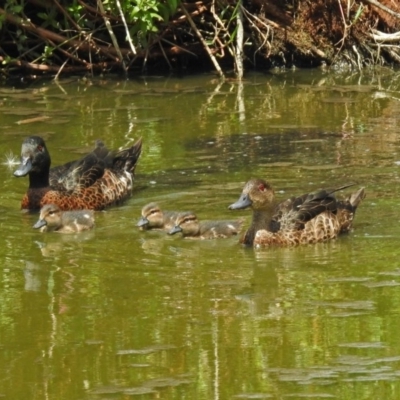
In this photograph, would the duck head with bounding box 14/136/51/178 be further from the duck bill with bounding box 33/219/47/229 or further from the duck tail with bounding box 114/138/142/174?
the duck bill with bounding box 33/219/47/229

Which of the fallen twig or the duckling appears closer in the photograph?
the duckling

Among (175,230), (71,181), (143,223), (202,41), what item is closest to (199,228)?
(175,230)

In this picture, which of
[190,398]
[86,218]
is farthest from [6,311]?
[86,218]

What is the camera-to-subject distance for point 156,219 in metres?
8.64

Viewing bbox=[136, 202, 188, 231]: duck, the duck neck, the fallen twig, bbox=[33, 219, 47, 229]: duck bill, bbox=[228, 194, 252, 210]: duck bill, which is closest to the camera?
bbox=[228, 194, 252, 210]: duck bill

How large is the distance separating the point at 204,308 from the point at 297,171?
375 centimetres

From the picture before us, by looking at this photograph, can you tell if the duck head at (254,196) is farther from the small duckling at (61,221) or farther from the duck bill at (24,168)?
the duck bill at (24,168)

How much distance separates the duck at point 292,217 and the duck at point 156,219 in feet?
1.48

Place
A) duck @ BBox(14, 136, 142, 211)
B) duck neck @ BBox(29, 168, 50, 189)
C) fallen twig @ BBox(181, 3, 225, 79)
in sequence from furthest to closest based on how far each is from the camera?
1. fallen twig @ BBox(181, 3, 225, 79)
2. duck neck @ BBox(29, 168, 50, 189)
3. duck @ BBox(14, 136, 142, 211)

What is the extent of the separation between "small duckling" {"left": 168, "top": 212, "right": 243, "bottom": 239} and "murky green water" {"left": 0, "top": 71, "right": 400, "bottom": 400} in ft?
0.29

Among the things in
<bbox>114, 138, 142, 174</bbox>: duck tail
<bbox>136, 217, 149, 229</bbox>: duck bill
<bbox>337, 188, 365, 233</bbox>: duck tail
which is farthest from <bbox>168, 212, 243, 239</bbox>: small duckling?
<bbox>114, 138, 142, 174</bbox>: duck tail

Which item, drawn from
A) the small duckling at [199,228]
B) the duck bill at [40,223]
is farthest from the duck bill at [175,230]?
the duck bill at [40,223]

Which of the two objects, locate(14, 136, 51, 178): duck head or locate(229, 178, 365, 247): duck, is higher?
locate(14, 136, 51, 178): duck head

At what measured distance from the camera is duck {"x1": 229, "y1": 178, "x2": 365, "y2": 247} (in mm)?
8258
